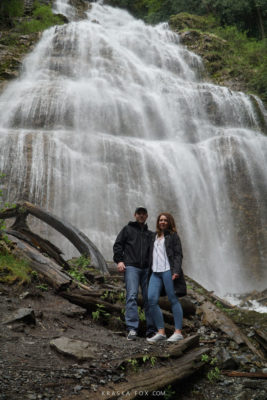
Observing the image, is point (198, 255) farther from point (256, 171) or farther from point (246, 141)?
point (246, 141)

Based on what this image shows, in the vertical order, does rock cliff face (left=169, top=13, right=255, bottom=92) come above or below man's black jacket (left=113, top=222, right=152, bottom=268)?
above

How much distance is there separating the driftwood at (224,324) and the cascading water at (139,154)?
17.4 ft

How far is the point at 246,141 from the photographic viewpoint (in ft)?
52.4

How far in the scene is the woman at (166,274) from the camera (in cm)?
460

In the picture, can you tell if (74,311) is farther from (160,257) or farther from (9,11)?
(9,11)

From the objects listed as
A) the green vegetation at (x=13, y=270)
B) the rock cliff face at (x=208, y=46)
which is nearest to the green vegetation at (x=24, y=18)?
the rock cliff face at (x=208, y=46)

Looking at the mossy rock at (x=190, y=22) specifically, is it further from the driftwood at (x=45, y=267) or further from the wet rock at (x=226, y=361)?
the wet rock at (x=226, y=361)

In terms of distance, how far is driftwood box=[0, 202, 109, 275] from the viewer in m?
7.00

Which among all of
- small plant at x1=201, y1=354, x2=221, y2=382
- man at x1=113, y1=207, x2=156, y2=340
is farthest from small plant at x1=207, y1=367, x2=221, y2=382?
man at x1=113, y1=207, x2=156, y2=340

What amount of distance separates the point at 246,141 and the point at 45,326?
549 inches

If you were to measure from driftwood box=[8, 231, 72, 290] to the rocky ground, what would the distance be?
173mm

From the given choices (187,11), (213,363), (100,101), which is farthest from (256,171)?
(187,11)

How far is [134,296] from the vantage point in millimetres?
4695

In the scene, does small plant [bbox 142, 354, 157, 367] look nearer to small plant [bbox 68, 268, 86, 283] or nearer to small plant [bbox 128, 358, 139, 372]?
small plant [bbox 128, 358, 139, 372]
